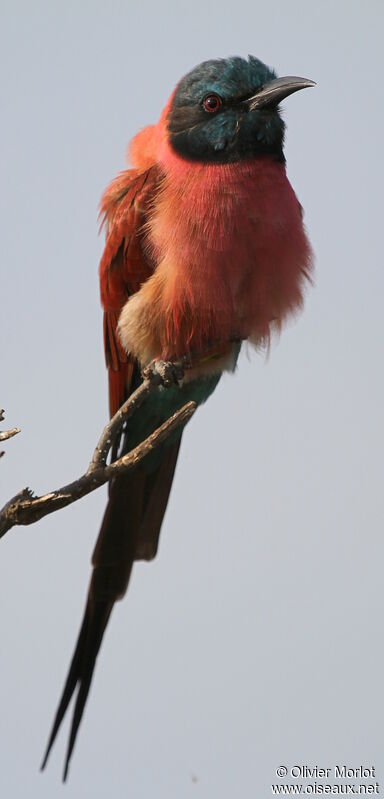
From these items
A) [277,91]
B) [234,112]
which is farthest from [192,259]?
[277,91]

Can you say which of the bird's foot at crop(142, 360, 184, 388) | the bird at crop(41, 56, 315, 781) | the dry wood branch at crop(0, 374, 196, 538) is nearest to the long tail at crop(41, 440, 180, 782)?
the bird at crop(41, 56, 315, 781)

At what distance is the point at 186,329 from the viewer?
3.65 meters

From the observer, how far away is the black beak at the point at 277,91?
369 cm

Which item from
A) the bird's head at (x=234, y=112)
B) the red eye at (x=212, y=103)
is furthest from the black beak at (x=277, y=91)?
the red eye at (x=212, y=103)

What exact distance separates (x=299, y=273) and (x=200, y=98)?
0.74 meters

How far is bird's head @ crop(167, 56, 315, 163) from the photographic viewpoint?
3.71m

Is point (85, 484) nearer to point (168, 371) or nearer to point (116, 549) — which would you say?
point (168, 371)

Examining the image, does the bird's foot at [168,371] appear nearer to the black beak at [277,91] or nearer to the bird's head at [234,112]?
the bird's head at [234,112]

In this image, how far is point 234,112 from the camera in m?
3.72

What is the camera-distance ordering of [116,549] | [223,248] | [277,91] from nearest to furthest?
[223,248] → [277,91] → [116,549]

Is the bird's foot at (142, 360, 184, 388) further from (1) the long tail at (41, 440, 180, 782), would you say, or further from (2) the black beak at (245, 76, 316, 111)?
(2) the black beak at (245, 76, 316, 111)

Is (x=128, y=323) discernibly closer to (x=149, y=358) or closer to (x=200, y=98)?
(x=149, y=358)

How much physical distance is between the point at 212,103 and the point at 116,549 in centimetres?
171

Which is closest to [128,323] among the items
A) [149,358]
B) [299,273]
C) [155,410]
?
[149,358]
